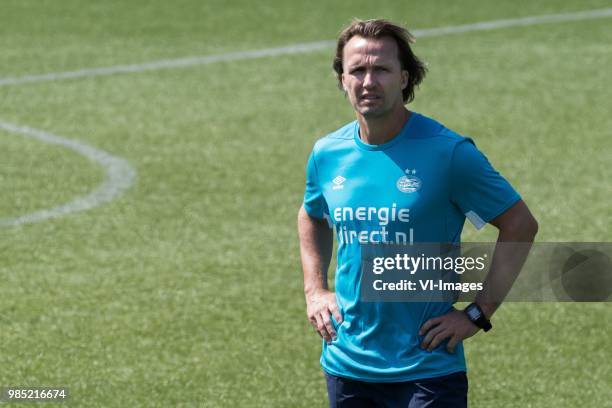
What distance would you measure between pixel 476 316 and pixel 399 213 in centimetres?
47

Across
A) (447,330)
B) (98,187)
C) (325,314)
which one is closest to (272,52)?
(98,187)

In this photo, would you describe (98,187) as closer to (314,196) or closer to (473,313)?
(314,196)

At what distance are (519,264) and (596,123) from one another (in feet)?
26.4

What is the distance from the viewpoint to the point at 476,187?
461 centimetres

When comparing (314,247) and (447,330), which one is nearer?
(447,330)

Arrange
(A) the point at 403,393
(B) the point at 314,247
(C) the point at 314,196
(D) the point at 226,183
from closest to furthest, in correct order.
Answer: (A) the point at 403,393, (C) the point at 314,196, (B) the point at 314,247, (D) the point at 226,183

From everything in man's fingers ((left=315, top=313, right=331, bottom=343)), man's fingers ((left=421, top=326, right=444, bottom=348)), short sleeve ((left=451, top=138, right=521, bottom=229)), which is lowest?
man's fingers ((left=315, top=313, right=331, bottom=343))

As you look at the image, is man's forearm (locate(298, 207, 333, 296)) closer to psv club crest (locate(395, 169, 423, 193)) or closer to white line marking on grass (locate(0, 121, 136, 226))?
psv club crest (locate(395, 169, 423, 193))

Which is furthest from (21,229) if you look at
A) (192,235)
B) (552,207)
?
(552,207)

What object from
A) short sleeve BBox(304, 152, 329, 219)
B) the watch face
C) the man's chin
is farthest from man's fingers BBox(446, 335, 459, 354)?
the man's chin

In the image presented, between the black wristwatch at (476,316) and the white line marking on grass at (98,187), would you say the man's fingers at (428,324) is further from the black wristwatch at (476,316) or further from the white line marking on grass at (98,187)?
the white line marking on grass at (98,187)

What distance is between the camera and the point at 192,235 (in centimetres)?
958

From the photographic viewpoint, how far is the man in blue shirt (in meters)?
4.61

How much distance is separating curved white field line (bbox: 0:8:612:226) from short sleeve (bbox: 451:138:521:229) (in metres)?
5.88
